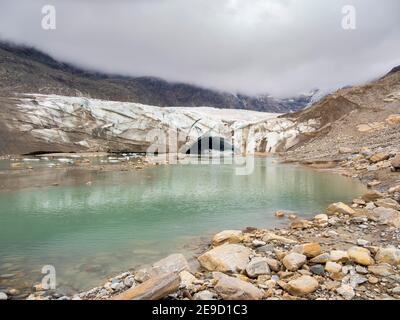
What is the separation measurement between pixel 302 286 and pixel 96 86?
79.9 m

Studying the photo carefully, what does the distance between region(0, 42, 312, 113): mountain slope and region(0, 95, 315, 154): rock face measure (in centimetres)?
568

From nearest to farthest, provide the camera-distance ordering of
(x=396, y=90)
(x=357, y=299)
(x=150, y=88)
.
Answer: (x=357, y=299) → (x=396, y=90) → (x=150, y=88)

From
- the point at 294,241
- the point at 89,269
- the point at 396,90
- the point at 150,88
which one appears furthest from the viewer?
the point at 150,88

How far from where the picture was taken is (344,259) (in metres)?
5.59

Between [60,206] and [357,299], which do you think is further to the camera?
[60,206]

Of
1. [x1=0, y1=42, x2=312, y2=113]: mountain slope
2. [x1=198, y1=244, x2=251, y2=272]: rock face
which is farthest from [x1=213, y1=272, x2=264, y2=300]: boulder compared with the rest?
[x1=0, y1=42, x2=312, y2=113]: mountain slope

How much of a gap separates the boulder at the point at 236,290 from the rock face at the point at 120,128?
33.3 meters

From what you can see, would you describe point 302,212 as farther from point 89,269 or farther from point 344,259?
point 89,269

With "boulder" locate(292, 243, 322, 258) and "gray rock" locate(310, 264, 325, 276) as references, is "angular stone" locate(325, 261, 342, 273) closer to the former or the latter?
"gray rock" locate(310, 264, 325, 276)

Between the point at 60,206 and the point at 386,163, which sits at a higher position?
the point at 386,163

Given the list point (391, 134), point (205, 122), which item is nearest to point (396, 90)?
point (391, 134)

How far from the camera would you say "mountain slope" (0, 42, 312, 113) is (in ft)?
201

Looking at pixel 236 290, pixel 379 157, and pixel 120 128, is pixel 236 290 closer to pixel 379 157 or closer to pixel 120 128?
pixel 379 157
